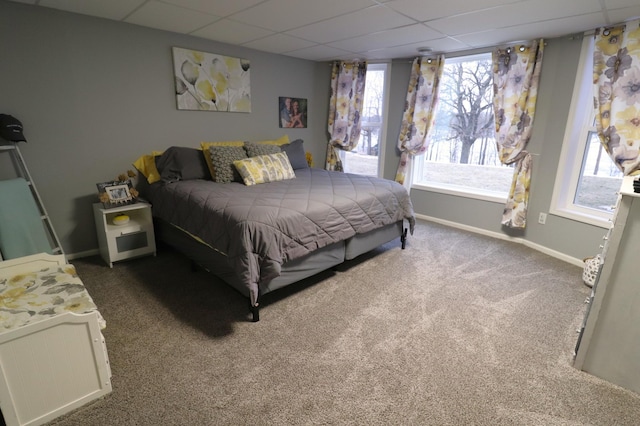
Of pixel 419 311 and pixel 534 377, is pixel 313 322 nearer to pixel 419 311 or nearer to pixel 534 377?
pixel 419 311

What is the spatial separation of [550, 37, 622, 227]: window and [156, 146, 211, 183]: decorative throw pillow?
360cm

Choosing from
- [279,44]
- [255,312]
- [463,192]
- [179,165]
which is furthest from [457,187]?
[179,165]

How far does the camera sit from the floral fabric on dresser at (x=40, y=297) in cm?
136

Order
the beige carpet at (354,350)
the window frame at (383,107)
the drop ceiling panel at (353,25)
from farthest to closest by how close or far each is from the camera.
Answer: the window frame at (383,107), the drop ceiling panel at (353,25), the beige carpet at (354,350)

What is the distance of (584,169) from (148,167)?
431 centimetres

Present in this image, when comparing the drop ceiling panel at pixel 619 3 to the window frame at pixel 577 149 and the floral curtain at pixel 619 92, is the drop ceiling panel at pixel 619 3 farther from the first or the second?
the window frame at pixel 577 149

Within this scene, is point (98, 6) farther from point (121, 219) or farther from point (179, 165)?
point (121, 219)

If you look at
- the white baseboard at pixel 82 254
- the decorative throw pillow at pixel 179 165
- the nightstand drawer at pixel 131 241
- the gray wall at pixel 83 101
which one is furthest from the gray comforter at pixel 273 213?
the white baseboard at pixel 82 254

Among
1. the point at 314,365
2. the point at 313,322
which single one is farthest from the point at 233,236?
the point at 314,365

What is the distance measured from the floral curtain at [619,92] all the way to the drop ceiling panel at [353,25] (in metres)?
1.62

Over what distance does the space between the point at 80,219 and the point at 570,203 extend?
4.77 m

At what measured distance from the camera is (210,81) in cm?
353

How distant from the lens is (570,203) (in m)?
3.19

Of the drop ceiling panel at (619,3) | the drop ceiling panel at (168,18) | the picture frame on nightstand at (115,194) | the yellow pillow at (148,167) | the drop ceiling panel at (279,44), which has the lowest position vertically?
the picture frame on nightstand at (115,194)
